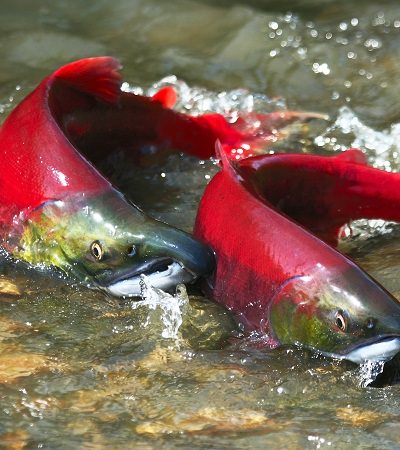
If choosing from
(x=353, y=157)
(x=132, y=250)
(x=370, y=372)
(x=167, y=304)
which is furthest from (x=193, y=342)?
(x=353, y=157)

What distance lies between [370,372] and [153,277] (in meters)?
0.94

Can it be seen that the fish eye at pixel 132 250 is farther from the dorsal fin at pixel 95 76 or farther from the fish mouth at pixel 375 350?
the dorsal fin at pixel 95 76

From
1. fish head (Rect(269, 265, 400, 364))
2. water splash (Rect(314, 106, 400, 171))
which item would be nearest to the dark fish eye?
fish head (Rect(269, 265, 400, 364))

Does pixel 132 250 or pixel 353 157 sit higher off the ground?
pixel 353 157

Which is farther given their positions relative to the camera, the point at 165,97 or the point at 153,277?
the point at 165,97

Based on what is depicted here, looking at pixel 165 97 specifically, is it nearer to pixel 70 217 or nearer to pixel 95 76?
pixel 95 76

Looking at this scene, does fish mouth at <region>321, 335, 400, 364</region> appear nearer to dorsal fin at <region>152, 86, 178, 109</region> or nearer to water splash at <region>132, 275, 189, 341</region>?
water splash at <region>132, 275, 189, 341</region>

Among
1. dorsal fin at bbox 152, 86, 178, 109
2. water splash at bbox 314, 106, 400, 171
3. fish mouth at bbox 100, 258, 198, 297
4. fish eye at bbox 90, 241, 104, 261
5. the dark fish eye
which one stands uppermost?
dorsal fin at bbox 152, 86, 178, 109

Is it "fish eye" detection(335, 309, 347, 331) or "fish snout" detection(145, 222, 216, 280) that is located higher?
"fish snout" detection(145, 222, 216, 280)

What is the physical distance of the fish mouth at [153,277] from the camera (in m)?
4.02

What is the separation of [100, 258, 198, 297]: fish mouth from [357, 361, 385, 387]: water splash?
791mm

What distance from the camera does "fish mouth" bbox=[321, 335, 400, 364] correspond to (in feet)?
11.7

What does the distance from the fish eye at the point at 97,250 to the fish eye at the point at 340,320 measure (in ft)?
3.30

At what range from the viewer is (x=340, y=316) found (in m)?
3.62
